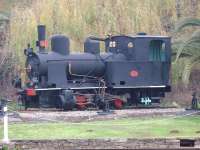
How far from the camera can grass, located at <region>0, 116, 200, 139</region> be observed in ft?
50.1

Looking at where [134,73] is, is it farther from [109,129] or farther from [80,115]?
[109,129]

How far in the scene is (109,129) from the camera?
53.6ft

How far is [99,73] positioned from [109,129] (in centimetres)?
824

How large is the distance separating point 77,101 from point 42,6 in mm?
6925

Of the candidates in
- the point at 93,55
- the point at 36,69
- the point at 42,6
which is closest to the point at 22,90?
the point at 36,69

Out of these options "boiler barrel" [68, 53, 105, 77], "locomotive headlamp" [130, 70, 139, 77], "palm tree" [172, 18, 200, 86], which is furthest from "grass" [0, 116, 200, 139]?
"locomotive headlamp" [130, 70, 139, 77]

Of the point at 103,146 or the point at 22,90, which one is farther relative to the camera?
the point at 22,90

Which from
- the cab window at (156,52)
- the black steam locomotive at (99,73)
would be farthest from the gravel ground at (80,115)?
the cab window at (156,52)

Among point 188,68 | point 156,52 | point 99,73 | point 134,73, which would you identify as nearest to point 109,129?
point 188,68

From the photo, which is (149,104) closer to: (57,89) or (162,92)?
(162,92)

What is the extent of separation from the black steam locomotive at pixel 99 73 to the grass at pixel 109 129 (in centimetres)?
493

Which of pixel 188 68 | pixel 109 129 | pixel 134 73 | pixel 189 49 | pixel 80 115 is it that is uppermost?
pixel 189 49

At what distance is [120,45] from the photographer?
24969 mm

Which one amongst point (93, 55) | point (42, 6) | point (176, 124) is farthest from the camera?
point (42, 6)
